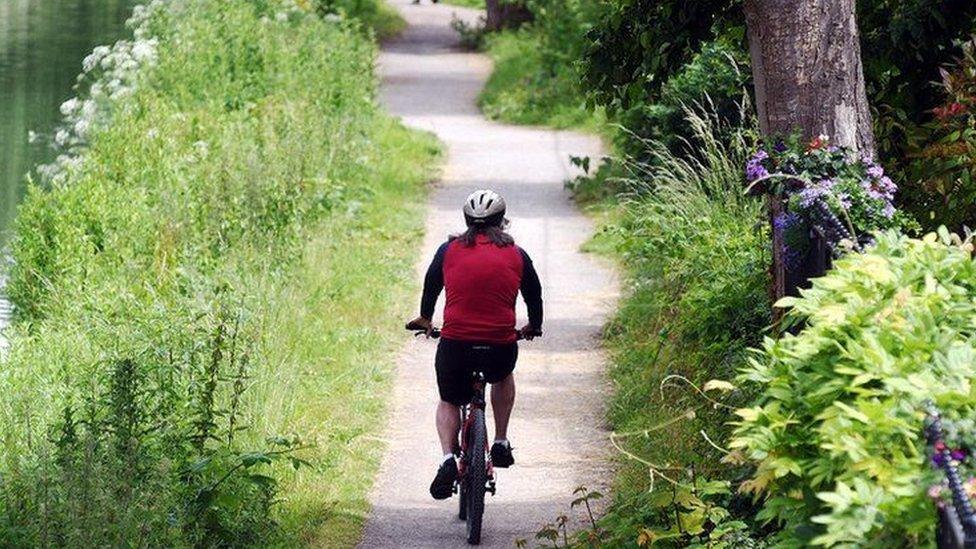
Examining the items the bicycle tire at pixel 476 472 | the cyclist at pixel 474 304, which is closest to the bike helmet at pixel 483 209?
the cyclist at pixel 474 304

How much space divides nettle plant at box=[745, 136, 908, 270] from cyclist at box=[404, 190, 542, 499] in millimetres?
1147

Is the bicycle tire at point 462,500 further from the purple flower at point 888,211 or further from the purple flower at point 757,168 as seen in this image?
the purple flower at point 888,211

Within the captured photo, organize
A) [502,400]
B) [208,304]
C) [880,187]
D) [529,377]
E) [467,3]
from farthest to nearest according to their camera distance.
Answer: [467,3] < [529,377] < [208,304] < [502,400] < [880,187]

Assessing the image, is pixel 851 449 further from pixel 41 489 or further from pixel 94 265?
pixel 94 265

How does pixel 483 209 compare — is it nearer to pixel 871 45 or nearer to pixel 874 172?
pixel 874 172

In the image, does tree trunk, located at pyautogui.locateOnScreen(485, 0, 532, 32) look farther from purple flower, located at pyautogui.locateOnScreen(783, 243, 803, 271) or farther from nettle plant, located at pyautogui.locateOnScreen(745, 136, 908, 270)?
purple flower, located at pyautogui.locateOnScreen(783, 243, 803, 271)

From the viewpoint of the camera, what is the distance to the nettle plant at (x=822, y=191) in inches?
271

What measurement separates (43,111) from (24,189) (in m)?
4.31

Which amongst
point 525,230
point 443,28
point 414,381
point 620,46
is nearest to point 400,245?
point 525,230

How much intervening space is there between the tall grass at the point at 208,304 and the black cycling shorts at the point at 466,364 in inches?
30.4

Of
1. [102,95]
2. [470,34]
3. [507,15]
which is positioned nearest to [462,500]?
[102,95]

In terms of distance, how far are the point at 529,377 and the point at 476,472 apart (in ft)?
11.6

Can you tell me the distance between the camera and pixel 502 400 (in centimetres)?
819

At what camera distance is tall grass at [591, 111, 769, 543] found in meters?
8.00
